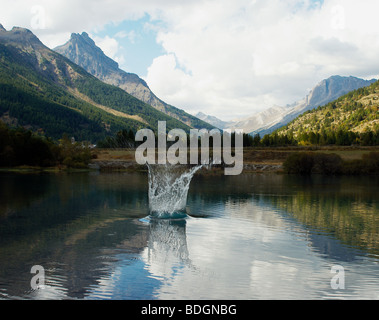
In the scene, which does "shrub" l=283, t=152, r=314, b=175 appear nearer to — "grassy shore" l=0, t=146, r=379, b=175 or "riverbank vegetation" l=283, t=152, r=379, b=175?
"riverbank vegetation" l=283, t=152, r=379, b=175

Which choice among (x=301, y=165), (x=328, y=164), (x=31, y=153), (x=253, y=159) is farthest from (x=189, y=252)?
(x=253, y=159)

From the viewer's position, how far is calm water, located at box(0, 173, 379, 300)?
13078 millimetres

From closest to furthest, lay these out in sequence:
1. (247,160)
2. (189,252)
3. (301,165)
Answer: (189,252)
(301,165)
(247,160)

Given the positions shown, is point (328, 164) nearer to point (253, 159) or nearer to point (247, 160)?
point (253, 159)

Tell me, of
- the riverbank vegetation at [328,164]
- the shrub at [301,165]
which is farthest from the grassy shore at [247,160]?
the riverbank vegetation at [328,164]

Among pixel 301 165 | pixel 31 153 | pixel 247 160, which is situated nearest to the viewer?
pixel 31 153

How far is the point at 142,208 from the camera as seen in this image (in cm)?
3216

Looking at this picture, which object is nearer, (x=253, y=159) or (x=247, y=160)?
A: (x=247, y=160)

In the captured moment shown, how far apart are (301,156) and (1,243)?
91099 millimetres

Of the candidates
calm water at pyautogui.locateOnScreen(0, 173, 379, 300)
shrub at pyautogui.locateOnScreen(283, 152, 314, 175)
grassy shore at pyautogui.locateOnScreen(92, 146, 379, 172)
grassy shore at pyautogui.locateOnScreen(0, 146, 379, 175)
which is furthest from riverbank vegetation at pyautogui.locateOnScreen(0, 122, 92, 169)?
calm water at pyautogui.locateOnScreen(0, 173, 379, 300)

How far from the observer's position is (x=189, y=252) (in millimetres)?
18281

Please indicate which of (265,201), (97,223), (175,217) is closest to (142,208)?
(175,217)

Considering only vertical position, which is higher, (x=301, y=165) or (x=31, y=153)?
(x=31, y=153)
